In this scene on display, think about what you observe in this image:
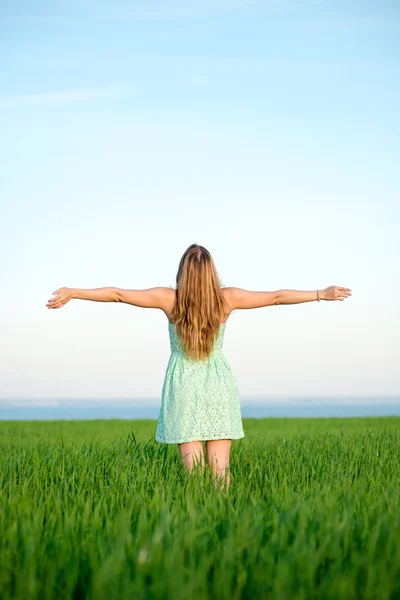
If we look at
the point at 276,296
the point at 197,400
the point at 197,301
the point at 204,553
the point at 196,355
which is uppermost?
the point at 276,296

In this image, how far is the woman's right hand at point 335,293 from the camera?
21.2 feet

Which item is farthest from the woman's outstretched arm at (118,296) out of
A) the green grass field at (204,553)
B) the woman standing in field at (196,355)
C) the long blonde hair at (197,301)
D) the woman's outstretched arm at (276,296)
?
the green grass field at (204,553)

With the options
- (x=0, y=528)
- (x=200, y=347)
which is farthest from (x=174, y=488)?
(x=0, y=528)

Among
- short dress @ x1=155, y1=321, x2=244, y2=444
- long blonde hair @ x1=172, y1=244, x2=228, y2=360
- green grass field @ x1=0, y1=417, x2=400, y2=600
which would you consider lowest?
green grass field @ x1=0, y1=417, x2=400, y2=600

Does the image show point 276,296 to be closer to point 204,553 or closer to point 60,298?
point 60,298

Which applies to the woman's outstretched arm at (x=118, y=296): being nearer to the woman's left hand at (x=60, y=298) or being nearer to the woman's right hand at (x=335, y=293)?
the woman's left hand at (x=60, y=298)

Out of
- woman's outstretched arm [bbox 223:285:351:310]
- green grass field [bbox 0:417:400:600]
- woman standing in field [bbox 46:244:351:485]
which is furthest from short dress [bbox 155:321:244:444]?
green grass field [bbox 0:417:400:600]

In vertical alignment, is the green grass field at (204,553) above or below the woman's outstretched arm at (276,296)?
below

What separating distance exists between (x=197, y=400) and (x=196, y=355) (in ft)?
1.31

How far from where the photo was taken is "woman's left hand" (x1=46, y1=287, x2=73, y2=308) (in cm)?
593

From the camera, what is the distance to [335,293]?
6.47 meters

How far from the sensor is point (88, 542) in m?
3.68

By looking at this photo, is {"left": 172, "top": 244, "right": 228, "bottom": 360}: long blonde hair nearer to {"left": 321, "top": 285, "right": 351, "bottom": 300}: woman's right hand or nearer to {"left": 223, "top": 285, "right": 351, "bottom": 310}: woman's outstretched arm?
{"left": 223, "top": 285, "right": 351, "bottom": 310}: woman's outstretched arm

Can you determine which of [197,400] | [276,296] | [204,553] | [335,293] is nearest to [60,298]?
[197,400]
